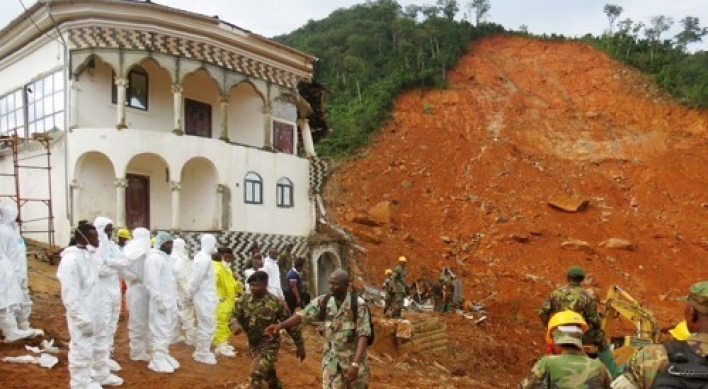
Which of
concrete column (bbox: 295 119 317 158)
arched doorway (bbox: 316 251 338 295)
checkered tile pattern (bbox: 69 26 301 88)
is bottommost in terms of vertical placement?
arched doorway (bbox: 316 251 338 295)

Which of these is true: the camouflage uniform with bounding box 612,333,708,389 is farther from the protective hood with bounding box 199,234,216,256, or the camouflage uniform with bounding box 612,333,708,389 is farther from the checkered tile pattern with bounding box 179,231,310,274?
the checkered tile pattern with bounding box 179,231,310,274

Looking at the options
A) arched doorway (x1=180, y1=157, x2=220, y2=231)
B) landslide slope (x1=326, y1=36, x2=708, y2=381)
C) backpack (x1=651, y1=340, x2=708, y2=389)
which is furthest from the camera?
Answer: landslide slope (x1=326, y1=36, x2=708, y2=381)

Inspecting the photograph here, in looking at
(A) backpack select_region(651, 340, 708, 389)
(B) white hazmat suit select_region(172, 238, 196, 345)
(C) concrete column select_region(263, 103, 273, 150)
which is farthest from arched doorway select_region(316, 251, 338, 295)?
(A) backpack select_region(651, 340, 708, 389)

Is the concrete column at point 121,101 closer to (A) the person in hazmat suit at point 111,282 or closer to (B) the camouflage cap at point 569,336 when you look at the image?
(A) the person in hazmat suit at point 111,282

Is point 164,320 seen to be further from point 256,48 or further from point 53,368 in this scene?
point 256,48

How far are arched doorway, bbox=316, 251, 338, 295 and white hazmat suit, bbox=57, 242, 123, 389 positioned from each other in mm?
14682

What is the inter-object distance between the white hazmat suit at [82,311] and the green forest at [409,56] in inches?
1104

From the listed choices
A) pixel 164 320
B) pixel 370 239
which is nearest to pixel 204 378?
pixel 164 320

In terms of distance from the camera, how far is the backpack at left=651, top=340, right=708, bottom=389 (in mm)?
2797

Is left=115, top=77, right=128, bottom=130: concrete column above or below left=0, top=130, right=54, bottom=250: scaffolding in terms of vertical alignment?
above

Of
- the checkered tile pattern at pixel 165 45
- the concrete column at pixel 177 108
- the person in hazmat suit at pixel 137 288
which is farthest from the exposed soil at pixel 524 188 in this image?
the person in hazmat suit at pixel 137 288

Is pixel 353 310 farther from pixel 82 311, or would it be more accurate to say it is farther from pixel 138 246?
pixel 138 246

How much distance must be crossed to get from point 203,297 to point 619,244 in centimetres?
2221

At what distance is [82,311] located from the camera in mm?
6469
